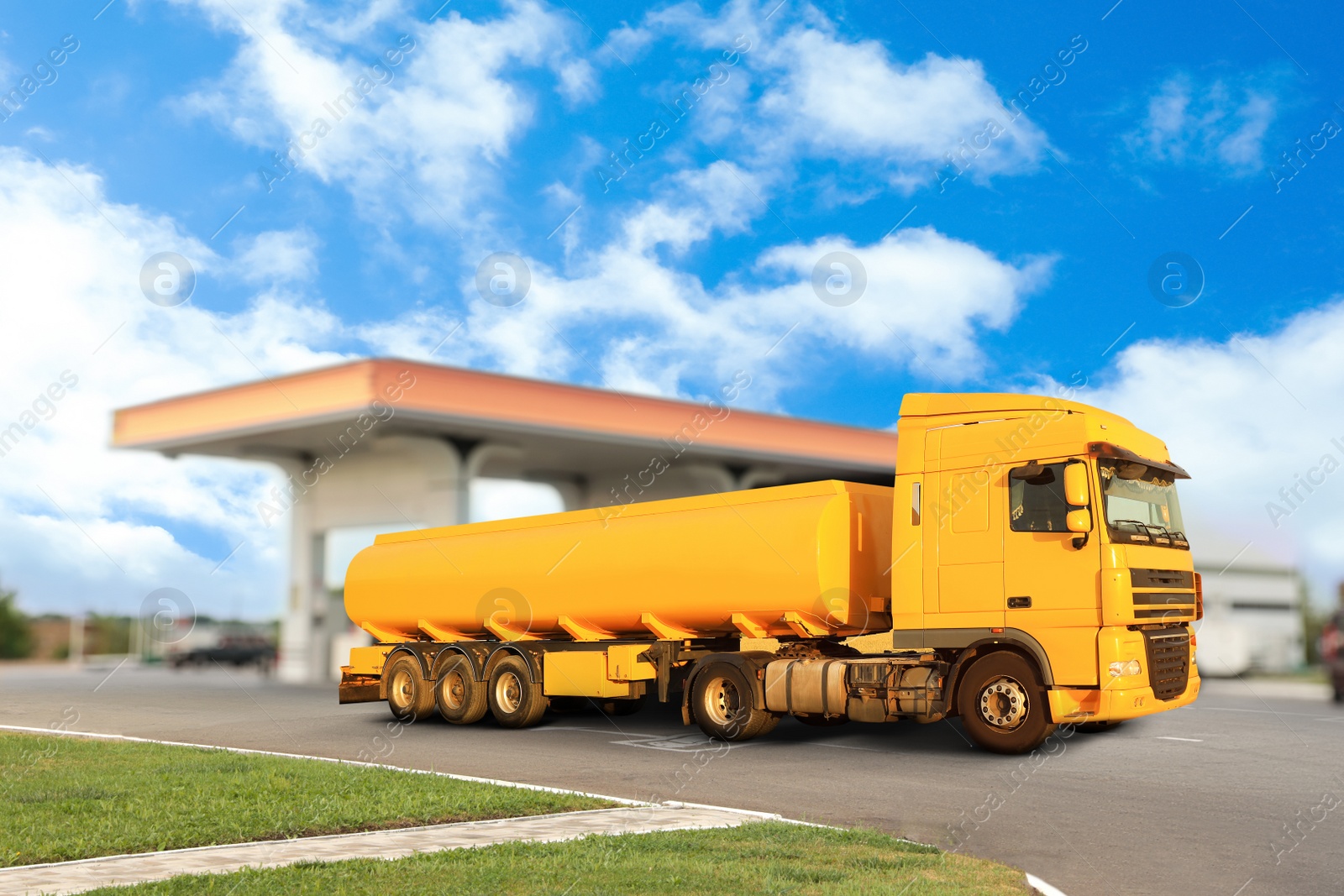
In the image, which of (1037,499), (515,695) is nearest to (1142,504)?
(1037,499)

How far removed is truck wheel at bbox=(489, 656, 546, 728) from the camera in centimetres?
1670

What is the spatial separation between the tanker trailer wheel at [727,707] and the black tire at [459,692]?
162 inches

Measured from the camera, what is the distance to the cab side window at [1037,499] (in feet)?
39.7

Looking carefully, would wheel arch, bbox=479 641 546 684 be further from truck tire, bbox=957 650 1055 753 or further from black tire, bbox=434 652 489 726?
truck tire, bbox=957 650 1055 753

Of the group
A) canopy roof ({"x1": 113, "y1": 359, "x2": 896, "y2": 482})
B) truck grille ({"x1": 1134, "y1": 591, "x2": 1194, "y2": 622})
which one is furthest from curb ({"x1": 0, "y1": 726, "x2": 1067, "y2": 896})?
canopy roof ({"x1": 113, "y1": 359, "x2": 896, "y2": 482})

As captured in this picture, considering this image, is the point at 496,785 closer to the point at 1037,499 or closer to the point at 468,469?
the point at 1037,499

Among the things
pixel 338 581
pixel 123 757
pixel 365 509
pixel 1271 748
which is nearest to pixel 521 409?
pixel 365 509

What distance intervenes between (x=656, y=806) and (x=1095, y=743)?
22.0 ft

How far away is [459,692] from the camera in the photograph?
17.9 meters

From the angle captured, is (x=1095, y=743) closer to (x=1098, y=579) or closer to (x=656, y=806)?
(x=1098, y=579)

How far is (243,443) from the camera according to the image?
2984 cm

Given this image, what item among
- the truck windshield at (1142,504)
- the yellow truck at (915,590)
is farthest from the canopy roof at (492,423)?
the truck windshield at (1142,504)

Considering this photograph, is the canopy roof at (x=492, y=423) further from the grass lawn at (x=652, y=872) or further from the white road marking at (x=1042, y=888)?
the white road marking at (x=1042, y=888)

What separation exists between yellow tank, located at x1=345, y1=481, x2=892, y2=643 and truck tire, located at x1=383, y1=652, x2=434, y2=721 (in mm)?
668
